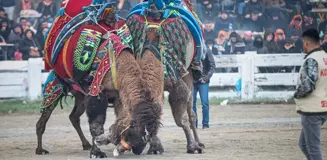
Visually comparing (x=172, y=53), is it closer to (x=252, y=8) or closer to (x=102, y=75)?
(x=102, y=75)

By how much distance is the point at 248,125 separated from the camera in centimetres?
1597

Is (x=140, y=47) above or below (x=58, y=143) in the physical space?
above

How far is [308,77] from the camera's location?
28.3ft

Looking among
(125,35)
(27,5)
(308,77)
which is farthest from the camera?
(27,5)

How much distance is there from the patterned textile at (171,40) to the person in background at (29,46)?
10.1 m

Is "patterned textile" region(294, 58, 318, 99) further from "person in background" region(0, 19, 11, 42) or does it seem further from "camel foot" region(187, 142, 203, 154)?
"person in background" region(0, 19, 11, 42)

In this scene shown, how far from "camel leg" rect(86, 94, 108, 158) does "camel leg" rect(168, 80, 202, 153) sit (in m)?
1.11

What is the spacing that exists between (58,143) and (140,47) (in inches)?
118

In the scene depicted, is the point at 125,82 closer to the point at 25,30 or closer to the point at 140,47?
the point at 140,47

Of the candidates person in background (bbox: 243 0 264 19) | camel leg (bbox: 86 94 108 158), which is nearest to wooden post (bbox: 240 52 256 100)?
person in background (bbox: 243 0 264 19)

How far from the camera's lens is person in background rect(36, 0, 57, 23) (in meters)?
21.5

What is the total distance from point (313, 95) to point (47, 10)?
1379 cm

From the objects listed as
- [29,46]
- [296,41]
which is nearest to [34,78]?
[29,46]

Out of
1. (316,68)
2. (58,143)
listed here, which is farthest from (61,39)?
(316,68)
